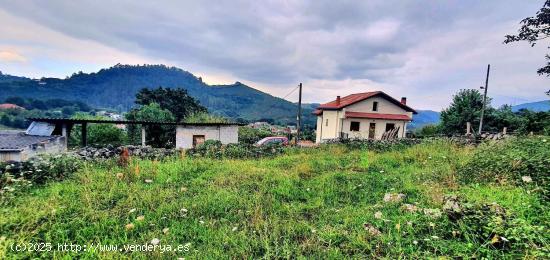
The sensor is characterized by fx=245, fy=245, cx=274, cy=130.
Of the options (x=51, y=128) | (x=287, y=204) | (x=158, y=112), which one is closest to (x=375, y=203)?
(x=287, y=204)

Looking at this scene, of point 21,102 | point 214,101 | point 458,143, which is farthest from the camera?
point 214,101

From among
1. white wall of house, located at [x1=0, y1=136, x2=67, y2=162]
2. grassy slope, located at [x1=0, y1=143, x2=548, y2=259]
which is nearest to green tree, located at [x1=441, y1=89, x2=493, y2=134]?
grassy slope, located at [x1=0, y1=143, x2=548, y2=259]

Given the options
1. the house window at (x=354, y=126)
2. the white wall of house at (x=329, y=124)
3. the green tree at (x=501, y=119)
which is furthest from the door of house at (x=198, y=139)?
the green tree at (x=501, y=119)

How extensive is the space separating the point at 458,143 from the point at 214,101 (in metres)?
135

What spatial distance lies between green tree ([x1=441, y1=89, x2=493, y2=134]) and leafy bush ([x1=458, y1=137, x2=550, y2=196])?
25766 mm

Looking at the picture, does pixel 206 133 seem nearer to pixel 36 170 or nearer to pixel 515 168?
pixel 36 170

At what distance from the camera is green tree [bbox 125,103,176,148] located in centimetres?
2541

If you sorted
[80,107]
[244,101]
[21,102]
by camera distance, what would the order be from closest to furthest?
[21,102], [80,107], [244,101]

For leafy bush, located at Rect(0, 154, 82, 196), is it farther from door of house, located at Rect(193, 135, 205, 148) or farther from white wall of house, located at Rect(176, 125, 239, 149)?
door of house, located at Rect(193, 135, 205, 148)

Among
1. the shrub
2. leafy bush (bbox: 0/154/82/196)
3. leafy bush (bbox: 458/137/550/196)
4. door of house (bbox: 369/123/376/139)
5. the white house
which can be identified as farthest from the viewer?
door of house (bbox: 369/123/376/139)

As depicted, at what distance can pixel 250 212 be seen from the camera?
11.8 ft

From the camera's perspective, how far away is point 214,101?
137 metres

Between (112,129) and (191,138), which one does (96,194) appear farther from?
(112,129)

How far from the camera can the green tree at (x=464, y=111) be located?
85.6ft
